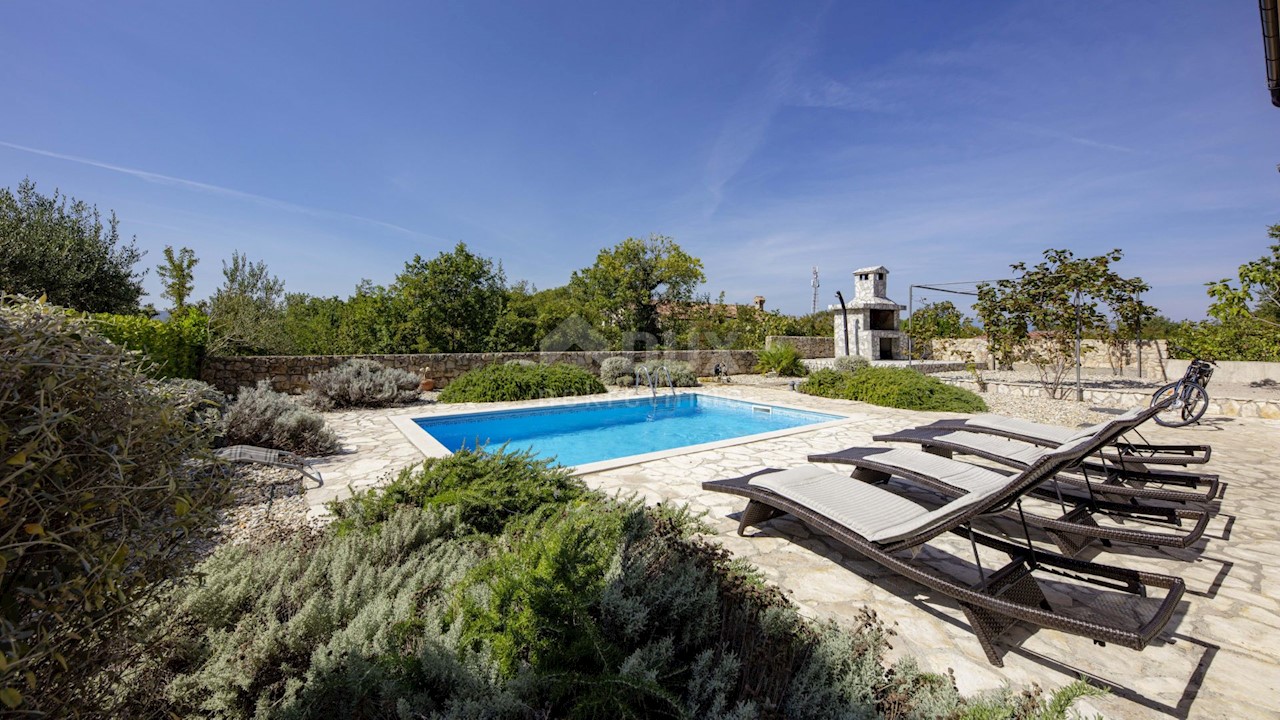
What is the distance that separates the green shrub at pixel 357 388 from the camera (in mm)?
9938

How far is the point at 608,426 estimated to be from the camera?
33.2 feet

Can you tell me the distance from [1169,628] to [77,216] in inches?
847

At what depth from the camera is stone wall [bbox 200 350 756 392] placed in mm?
10516

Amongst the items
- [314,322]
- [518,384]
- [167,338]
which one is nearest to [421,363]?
[518,384]

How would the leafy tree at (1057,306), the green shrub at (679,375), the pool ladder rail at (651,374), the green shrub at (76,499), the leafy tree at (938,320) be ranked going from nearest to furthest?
the green shrub at (76,499)
the leafy tree at (1057,306)
the pool ladder rail at (651,374)
the green shrub at (679,375)
the leafy tree at (938,320)

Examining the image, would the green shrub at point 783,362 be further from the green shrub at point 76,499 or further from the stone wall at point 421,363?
the green shrub at point 76,499

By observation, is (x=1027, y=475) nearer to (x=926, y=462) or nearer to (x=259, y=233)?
(x=926, y=462)

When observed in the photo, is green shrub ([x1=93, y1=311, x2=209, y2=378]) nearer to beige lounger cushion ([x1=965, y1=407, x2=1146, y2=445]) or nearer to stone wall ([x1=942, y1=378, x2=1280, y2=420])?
beige lounger cushion ([x1=965, y1=407, x2=1146, y2=445])

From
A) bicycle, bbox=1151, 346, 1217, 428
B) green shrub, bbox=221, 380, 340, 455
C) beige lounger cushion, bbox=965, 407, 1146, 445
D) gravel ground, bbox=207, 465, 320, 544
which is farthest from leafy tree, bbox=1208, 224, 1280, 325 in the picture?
green shrub, bbox=221, 380, 340, 455

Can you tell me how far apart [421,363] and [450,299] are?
8.00m

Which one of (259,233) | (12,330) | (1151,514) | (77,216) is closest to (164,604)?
(12,330)

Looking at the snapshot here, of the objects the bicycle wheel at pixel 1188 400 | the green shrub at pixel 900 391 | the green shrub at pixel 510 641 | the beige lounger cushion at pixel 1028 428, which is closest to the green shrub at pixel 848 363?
the green shrub at pixel 900 391

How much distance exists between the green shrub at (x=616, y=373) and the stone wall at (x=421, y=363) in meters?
0.81

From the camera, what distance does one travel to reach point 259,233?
55.9 ft
